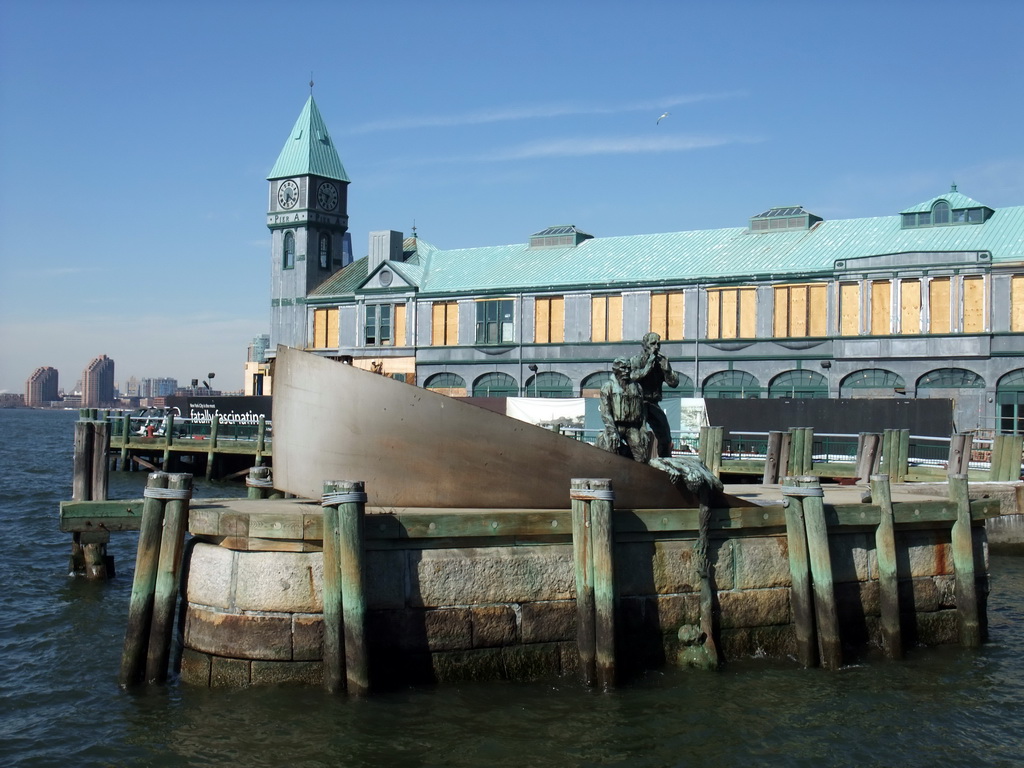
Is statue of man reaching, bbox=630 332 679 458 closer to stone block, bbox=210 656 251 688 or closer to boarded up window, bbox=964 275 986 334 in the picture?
stone block, bbox=210 656 251 688

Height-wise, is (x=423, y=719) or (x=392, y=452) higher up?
(x=392, y=452)

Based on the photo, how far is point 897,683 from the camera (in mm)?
12406

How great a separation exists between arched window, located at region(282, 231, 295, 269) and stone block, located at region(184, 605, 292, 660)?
155ft

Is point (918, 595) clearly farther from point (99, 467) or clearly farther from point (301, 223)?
point (301, 223)

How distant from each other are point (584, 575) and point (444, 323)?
4153 centimetres

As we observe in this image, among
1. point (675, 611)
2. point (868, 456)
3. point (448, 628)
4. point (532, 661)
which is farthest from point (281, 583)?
point (868, 456)

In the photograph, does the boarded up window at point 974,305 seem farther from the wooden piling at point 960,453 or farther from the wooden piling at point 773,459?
the wooden piling at point 773,459

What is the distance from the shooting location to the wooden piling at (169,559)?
36.7 feet

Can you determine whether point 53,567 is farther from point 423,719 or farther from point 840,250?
point 840,250

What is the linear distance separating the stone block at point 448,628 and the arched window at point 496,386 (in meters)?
38.6

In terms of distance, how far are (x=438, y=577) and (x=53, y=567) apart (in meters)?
12.5

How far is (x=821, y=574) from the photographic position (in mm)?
12359

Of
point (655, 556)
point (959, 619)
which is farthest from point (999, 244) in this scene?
point (655, 556)

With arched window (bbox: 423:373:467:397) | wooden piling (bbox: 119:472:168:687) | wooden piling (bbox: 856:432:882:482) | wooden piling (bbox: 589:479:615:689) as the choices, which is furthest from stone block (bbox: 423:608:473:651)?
arched window (bbox: 423:373:467:397)
